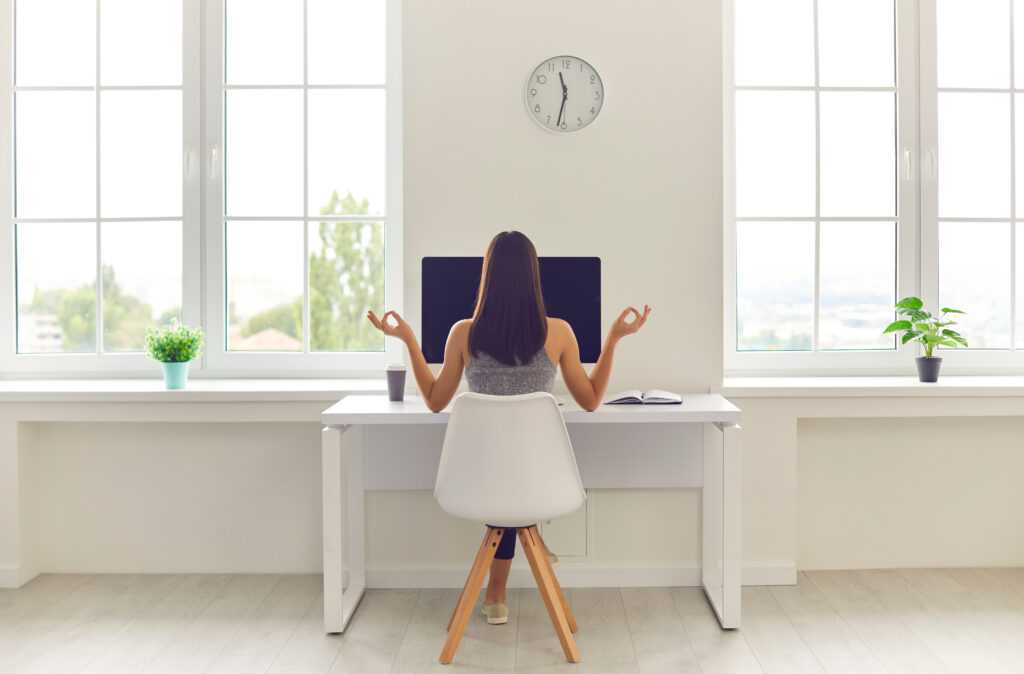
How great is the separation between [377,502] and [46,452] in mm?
1292

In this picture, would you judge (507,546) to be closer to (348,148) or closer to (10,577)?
(348,148)

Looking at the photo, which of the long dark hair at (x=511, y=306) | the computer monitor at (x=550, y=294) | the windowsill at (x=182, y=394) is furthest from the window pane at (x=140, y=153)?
the long dark hair at (x=511, y=306)

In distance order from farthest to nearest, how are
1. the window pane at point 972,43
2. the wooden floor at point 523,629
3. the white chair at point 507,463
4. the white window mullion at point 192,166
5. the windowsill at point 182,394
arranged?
the window pane at point 972,43 → the white window mullion at point 192,166 → the windowsill at point 182,394 → the wooden floor at point 523,629 → the white chair at point 507,463

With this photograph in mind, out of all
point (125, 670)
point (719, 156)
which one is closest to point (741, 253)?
point (719, 156)

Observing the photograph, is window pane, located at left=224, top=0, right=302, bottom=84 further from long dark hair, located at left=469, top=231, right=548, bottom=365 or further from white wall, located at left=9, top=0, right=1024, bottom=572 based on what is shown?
long dark hair, located at left=469, top=231, right=548, bottom=365

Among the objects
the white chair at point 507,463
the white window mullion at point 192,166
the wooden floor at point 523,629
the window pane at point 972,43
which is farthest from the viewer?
the window pane at point 972,43

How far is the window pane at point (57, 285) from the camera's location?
352 cm

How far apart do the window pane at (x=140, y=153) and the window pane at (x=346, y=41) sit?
60 cm

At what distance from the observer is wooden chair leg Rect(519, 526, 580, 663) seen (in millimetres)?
2467

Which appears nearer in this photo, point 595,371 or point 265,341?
point 595,371

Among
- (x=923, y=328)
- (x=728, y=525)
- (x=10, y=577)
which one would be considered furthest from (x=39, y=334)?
(x=923, y=328)

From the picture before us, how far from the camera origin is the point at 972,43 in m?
3.53

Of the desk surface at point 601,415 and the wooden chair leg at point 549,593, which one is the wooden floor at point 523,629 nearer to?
the wooden chair leg at point 549,593

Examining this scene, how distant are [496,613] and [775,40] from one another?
2487 mm
